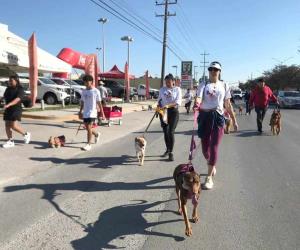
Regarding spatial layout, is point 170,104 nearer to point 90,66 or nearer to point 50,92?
point 90,66

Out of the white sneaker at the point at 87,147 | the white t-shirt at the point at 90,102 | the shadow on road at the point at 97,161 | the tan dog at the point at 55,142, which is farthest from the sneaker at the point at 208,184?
the tan dog at the point at 55,142

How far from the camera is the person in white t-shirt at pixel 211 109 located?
6.78 meters

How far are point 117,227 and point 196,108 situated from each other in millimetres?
2375

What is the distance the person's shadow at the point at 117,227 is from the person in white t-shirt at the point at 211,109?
147 cm

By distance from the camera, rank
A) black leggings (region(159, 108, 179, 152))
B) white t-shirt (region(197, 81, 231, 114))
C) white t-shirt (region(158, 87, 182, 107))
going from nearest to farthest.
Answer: white t-shirt (region(197, 81, 231, 114)) → white t-shirt (region(158, 87, 182, 107)) → black leggings (region(159, 108, 179, 152))

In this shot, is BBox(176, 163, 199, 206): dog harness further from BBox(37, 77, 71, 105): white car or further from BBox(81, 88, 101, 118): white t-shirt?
BBox(37, 77, 71, 105): white car

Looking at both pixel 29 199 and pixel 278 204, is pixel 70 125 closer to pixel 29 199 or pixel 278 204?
pixel 29 199

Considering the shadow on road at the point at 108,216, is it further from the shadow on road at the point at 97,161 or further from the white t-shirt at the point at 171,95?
the white t-shirt at the point at 171,95

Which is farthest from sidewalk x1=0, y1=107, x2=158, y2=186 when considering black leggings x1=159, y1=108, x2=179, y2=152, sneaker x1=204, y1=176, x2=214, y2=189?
sneaker x1=204, y1=176, x2=214, y2=189

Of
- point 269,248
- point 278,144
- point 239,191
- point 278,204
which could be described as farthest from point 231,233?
point 278,144

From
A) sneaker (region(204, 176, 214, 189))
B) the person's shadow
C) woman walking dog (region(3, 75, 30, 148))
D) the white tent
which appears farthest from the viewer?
the white tent

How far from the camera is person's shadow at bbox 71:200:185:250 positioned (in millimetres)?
4598

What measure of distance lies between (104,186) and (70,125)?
9329 mm

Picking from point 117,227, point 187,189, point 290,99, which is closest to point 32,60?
point 117,227
